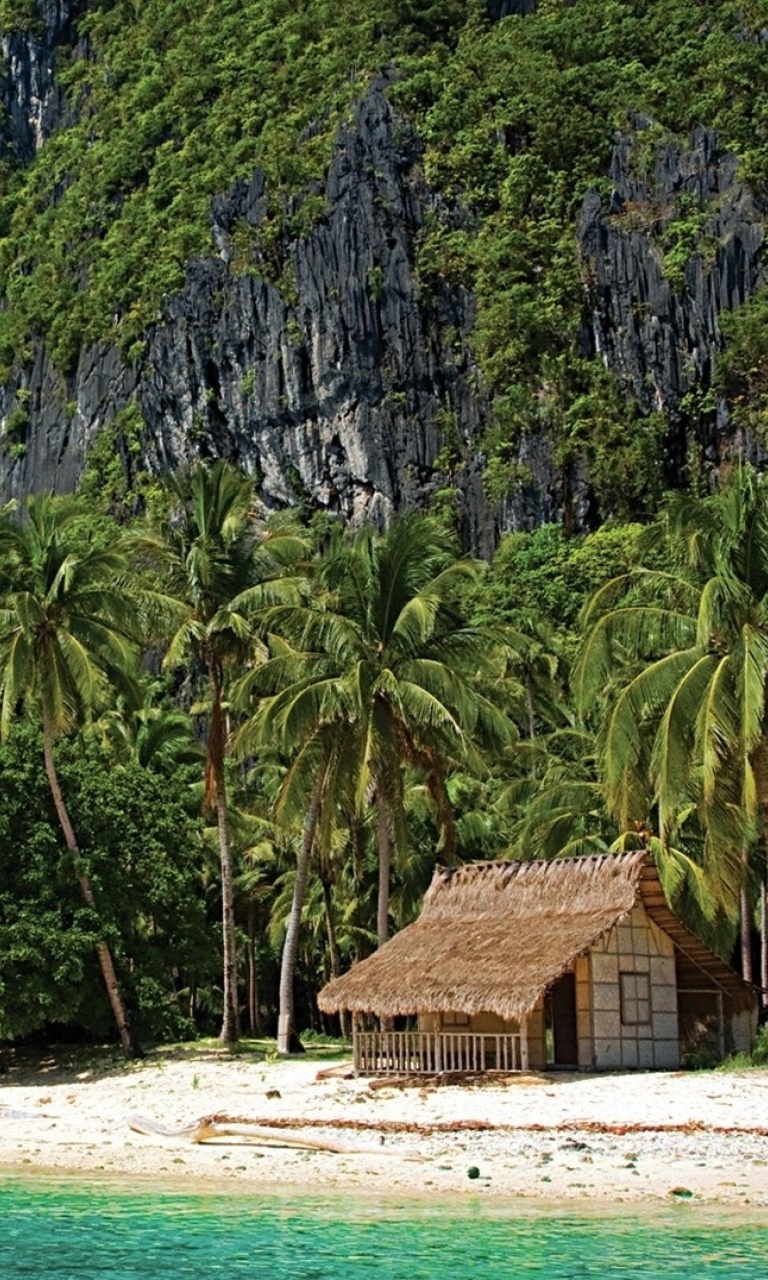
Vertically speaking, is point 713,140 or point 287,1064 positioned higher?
point 713,140

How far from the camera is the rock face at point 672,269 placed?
7312 cm

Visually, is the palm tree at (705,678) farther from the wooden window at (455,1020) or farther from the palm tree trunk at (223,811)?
the palm tree trunk at (223,811)

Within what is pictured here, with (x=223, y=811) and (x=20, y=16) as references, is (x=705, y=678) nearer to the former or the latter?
(x=223, y=811)

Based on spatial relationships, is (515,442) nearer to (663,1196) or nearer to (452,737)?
(452,737)

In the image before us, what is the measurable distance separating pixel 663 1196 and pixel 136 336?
2953 inches

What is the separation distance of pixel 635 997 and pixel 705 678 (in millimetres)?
4660

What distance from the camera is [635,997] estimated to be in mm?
23391

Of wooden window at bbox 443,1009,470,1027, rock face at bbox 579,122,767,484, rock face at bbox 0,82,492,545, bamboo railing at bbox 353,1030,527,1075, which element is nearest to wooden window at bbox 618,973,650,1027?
bamboo railing at bbox 353,1030,527,1075

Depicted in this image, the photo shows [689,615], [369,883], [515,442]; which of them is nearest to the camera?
[689,615]

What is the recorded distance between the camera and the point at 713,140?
263ft

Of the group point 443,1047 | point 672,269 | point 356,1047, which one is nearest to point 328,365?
point 672,269

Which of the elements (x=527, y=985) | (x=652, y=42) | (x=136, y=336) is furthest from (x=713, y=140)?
(x=527, y=985)

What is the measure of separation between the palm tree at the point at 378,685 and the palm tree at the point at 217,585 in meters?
0.79

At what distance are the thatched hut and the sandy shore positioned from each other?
101cm
